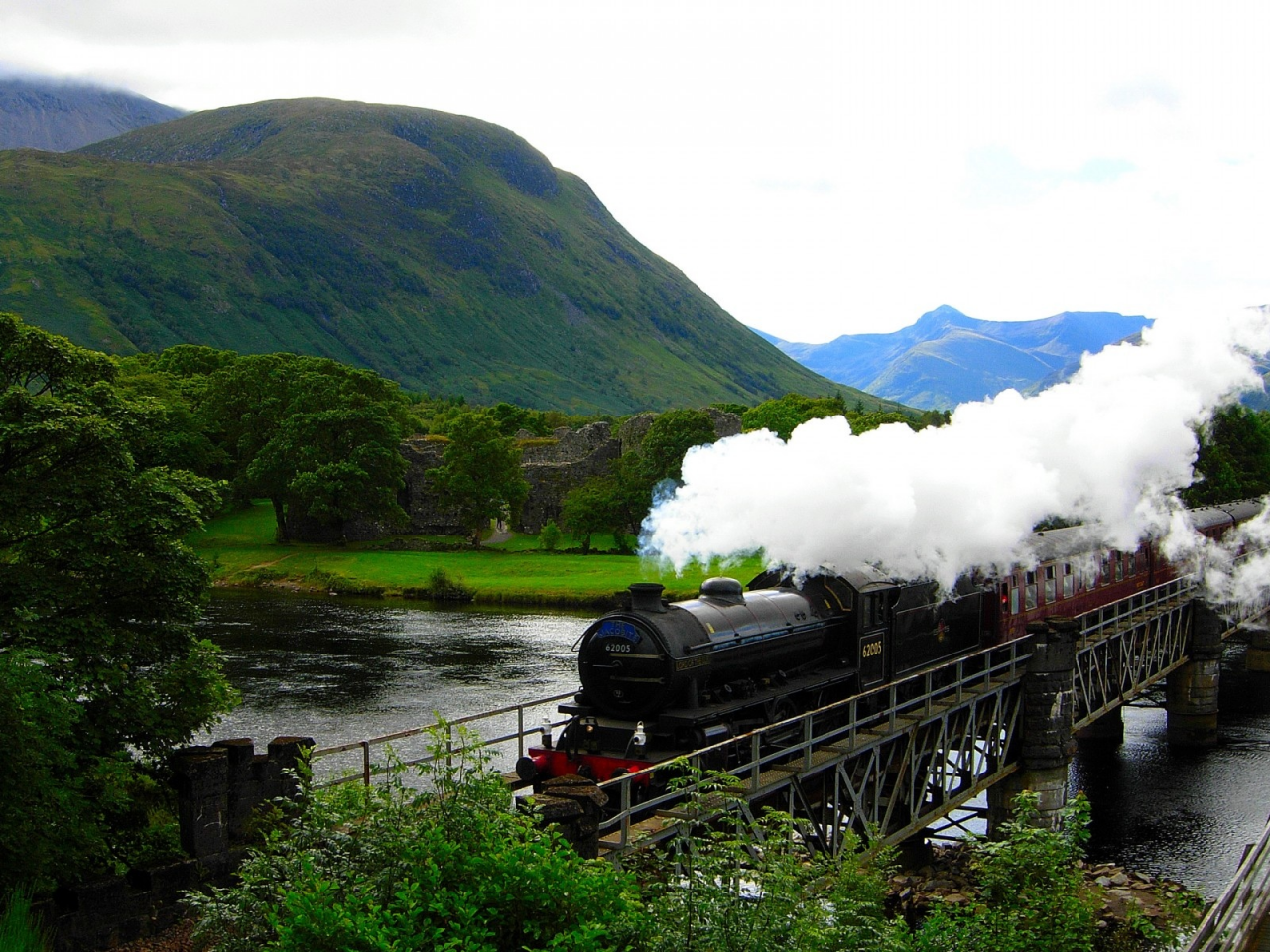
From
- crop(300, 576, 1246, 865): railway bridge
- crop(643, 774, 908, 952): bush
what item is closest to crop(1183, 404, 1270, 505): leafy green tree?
crop(300, 576, 1246, 865): railway bridge

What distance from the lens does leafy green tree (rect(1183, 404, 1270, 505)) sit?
6712 centimetres

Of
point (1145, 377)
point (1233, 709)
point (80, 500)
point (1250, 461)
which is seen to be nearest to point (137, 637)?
point (80, 500)

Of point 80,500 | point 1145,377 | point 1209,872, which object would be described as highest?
point 1145,377

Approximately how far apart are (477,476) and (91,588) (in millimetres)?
60816

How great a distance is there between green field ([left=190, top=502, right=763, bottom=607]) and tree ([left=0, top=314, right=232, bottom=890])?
1521 inches

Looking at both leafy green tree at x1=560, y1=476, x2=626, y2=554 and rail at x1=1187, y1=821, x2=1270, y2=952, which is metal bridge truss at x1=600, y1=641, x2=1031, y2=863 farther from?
leafy green tree at x1=560, y1=476, x2=626, y2=554

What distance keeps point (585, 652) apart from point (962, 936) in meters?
7.77

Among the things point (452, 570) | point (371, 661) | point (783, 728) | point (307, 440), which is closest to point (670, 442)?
point (452, 570)

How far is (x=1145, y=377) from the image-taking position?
34.4 meters

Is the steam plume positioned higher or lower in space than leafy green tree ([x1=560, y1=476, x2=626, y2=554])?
higher

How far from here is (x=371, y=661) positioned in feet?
145

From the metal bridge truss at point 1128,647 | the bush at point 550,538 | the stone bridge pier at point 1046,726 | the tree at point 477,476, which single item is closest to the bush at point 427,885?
the stone bridge pier at point 1046,726

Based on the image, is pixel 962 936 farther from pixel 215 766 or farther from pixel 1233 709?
pixel 1233 709

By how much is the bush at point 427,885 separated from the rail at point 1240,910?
725cm
